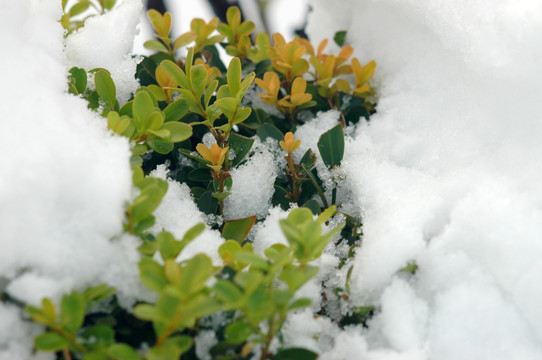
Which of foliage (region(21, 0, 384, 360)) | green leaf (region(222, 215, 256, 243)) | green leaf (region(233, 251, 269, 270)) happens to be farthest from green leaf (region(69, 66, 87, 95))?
green leaf (region(233, 251, 269, 270))

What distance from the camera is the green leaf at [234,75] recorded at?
90cm

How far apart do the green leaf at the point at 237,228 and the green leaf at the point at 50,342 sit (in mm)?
315

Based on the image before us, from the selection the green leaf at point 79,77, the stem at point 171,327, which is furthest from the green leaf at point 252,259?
the green leaf at point 79,77

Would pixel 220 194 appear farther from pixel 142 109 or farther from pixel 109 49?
pixel 109 49

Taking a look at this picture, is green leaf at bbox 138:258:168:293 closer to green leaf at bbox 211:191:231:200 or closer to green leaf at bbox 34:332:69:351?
green leaf at bbox 34:332:69:351

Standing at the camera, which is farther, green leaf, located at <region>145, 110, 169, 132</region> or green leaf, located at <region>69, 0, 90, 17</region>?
Result: green leaf, located at <region>69, 0, 90, 17</region>

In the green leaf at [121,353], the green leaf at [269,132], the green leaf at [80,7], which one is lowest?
the green leaf at [121,353]

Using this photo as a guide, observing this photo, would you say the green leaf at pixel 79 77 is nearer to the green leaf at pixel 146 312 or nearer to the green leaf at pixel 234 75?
the green leaf at pixel 234 75

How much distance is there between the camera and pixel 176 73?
0.92 m

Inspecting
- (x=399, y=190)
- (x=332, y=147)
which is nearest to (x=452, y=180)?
(x=399, y=190)

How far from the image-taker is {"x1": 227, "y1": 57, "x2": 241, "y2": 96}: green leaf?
90cm

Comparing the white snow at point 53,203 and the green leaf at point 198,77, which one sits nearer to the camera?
the white snow at point 53,203

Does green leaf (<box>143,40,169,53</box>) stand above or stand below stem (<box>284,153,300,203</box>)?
above

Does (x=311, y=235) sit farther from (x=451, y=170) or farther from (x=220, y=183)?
(x=451, y=170)
